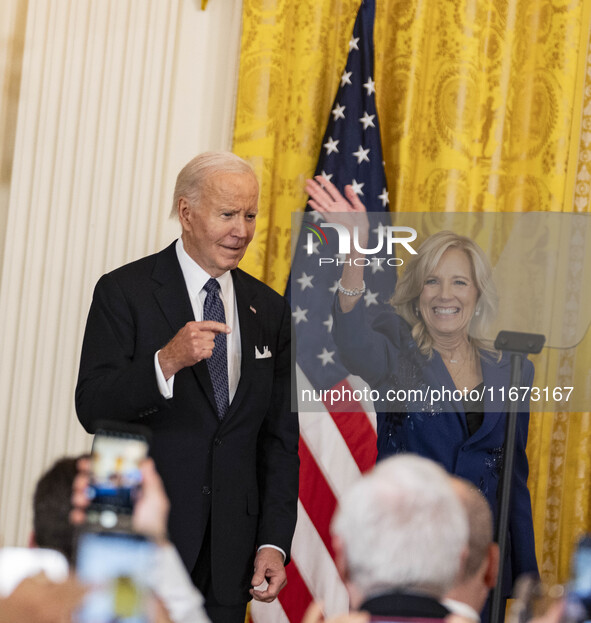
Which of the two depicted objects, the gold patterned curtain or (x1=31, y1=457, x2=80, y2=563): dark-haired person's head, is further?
the gold patterned curtain

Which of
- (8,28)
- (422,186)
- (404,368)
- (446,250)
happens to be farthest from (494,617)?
(8,28)

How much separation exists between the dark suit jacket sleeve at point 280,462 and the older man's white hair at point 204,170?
578 millimetres

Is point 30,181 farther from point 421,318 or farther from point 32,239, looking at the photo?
point 421,318

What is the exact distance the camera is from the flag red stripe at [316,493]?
425 cm

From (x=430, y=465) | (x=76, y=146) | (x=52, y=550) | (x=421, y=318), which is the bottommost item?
(x=52, y=550)

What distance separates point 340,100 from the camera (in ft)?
14.7

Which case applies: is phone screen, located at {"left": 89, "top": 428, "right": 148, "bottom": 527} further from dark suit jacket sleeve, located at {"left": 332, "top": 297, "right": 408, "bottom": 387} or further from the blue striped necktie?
dark suit jacket sleeve, located at {"left": 332, "top": 297, "right": 408, "bottom": 387}

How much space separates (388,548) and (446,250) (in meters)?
1.75

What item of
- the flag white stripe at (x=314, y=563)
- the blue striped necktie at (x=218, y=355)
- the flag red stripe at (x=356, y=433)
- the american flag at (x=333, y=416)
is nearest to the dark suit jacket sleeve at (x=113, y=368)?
the blue striped necktie at (x=218, y=355)

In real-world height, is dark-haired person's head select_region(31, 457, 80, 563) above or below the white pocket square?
below

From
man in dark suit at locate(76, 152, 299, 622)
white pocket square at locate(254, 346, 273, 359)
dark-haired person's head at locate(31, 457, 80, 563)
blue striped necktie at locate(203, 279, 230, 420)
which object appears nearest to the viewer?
dark-haired person's head at locate(31, 457, 80, 563)

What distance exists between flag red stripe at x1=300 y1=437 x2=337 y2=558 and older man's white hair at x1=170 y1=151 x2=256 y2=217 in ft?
4.69

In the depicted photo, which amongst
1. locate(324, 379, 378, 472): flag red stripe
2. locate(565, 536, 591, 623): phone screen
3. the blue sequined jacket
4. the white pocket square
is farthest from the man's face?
locate(565, 536, 591, 623): phone screen

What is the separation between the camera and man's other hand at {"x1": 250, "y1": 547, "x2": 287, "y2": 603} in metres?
3.02
